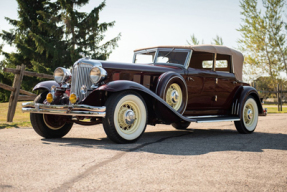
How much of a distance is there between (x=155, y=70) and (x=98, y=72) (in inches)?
53.9

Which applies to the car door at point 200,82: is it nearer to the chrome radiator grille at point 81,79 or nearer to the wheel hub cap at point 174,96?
the wheel hub cap at point 174,96

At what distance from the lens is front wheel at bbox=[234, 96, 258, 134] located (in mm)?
7457

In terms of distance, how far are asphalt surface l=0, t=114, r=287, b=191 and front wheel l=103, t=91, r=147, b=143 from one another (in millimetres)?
195

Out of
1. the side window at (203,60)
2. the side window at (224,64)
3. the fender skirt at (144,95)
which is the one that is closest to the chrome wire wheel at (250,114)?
the side window at (224,64)

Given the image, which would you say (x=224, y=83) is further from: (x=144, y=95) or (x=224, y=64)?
(x=144, y=95)

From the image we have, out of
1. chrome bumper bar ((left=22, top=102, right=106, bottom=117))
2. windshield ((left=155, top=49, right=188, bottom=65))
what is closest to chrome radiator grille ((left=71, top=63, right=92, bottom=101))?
chrome bumper bar ((left=22, top=102, right=106, bottom=117))

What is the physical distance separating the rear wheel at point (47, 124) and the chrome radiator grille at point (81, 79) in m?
0.50

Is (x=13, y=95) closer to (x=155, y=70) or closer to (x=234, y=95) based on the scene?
(x=155, y=70)

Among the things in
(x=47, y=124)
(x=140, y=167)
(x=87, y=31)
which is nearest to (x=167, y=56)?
(x=47, y=124)

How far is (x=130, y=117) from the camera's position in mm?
5211

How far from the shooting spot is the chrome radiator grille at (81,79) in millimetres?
5637

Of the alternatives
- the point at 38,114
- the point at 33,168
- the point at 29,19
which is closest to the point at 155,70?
the point at 38,114

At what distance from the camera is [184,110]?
641 centimetres

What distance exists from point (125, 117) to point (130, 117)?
0.09 meters
